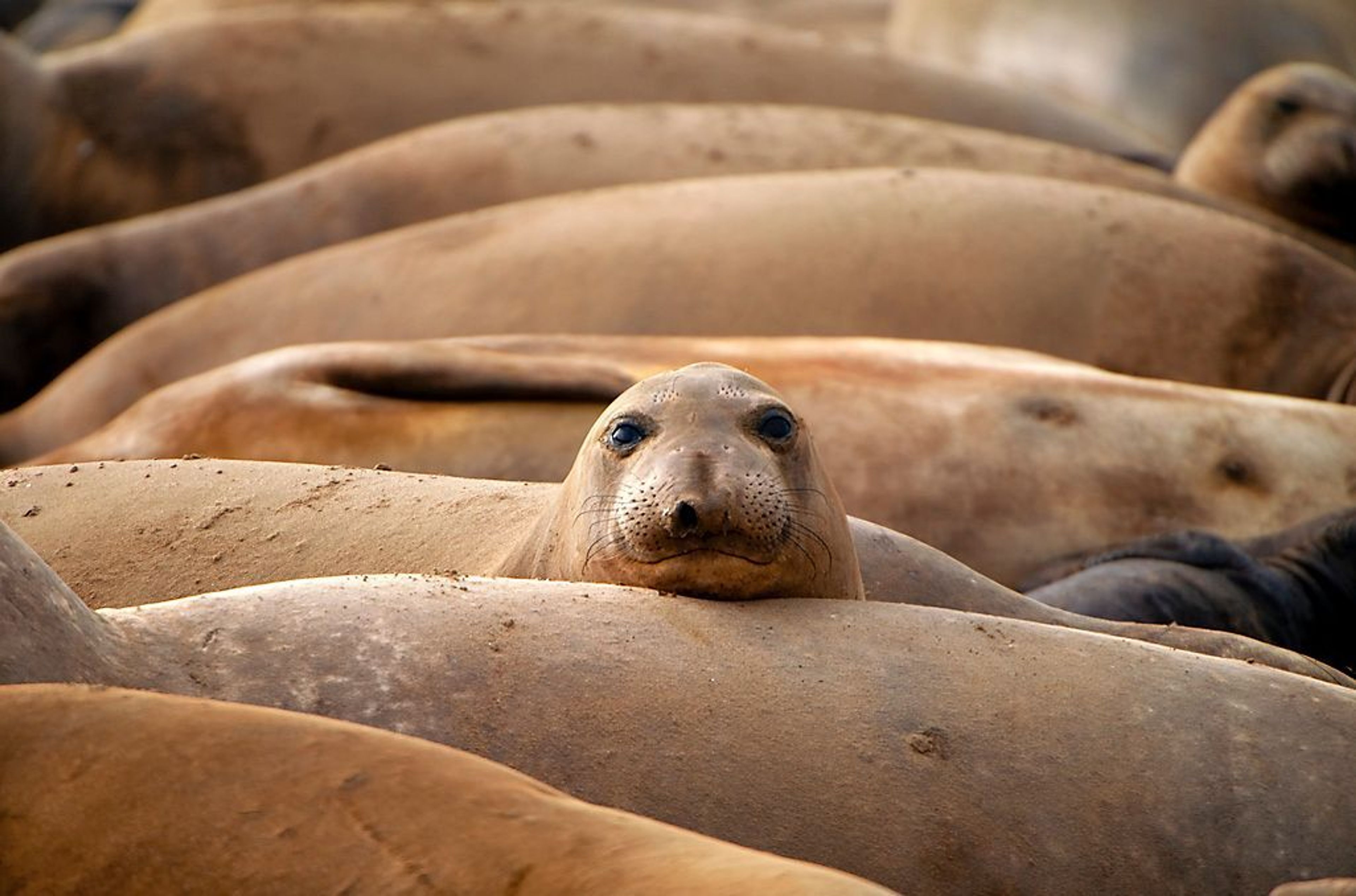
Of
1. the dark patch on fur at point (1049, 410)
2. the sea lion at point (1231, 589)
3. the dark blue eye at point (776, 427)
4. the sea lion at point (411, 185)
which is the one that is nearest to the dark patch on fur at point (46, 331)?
the sea lion at point (411, 185)

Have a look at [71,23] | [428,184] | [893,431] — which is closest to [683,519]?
[893,431]

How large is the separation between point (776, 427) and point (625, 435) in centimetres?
23

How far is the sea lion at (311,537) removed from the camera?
12.3ft

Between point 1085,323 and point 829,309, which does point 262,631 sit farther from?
point 1085,323

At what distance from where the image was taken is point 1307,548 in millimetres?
4711

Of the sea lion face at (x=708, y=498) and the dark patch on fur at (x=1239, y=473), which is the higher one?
the sea lion face at (x=708, y=498)

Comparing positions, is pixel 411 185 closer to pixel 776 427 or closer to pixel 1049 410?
pixel 1049 410

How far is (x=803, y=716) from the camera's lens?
116 inches

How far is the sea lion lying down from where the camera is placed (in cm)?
334

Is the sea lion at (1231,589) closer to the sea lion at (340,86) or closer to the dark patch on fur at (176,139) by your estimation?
the sea lion at (340,86)

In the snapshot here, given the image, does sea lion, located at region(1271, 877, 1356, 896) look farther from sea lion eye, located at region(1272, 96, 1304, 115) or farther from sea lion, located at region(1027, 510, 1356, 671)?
sea lion eye, located at region(1272, 96, 1304, 115)

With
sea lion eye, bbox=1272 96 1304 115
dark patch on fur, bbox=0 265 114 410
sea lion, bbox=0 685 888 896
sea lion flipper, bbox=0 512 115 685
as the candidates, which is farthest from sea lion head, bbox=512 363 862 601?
sea lion eye, bbox=1272 96 1304 115

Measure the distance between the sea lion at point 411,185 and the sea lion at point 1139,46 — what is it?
9.34ft

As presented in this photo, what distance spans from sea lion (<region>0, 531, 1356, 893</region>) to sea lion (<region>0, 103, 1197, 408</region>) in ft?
12.6
